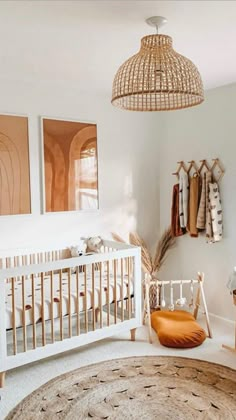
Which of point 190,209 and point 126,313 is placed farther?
point 190,209

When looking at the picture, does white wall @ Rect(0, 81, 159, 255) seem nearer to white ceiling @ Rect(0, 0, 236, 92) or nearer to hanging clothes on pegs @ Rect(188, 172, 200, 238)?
white ceiling @ Rect(0, 0, 236, 92)

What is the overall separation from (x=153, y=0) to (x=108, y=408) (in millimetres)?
2390

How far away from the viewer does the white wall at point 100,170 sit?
354cm

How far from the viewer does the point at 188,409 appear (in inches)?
93.8

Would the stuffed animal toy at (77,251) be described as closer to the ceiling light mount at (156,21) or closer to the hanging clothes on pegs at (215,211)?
the hanging clothes on pegs at (215,211)

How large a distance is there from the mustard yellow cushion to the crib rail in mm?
242

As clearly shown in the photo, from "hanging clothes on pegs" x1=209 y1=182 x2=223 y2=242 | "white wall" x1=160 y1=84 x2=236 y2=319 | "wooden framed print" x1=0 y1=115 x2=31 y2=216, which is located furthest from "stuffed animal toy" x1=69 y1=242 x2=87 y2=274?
"hanging clothes on pegs" x1=209 y1=182 x2=223 y2=242

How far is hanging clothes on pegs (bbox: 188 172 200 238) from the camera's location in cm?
384

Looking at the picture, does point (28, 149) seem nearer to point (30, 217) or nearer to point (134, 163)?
point (30, 217)

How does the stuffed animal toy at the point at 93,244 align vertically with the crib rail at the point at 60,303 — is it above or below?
above

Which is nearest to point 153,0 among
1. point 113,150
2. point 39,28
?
point 39,28

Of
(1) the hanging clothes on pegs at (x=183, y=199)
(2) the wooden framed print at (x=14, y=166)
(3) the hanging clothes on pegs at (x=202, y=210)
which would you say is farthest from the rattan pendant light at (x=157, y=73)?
(1) the hanging clothes on pegs at (x=183, y=199)

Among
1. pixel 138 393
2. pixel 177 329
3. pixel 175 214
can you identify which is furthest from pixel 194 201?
pixel 138 393

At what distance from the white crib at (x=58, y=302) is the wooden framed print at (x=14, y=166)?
0.48 m
